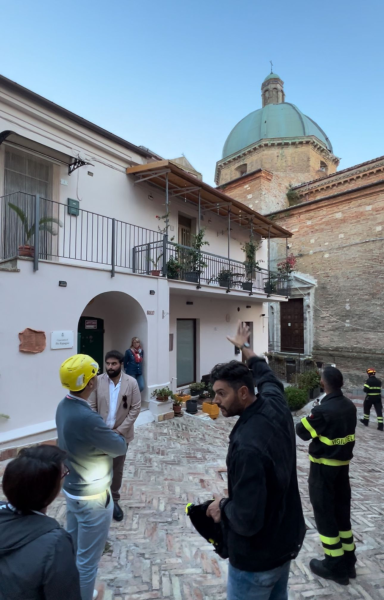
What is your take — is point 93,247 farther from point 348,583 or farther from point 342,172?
point 342,172

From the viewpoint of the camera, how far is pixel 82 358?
93.4 inches

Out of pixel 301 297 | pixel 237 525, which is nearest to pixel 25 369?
pixel 237 525

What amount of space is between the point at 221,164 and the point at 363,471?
1035 inches

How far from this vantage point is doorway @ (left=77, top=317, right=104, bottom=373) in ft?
27.9

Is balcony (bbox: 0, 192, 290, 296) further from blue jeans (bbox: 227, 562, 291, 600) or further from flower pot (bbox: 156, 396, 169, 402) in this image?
blue jeans (bbox: 227, 562, 291, 600)

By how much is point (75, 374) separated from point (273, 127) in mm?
28038

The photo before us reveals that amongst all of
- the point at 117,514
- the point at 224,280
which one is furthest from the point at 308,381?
the point at 117,514

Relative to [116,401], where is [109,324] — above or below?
above

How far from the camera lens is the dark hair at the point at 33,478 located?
127 cm

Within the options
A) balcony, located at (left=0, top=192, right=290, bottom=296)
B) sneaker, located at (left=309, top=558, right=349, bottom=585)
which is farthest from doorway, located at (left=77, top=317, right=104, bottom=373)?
sneaker, located at (left=309, top=558, right=349, bottom=585)

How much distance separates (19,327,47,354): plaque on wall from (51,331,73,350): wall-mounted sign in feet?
0.60

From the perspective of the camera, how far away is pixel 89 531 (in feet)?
7.50

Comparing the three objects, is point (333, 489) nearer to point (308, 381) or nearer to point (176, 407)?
point (176, 407)

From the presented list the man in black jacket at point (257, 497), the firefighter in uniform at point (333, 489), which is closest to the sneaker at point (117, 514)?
the firefighter in uniform at point (333, 489)
